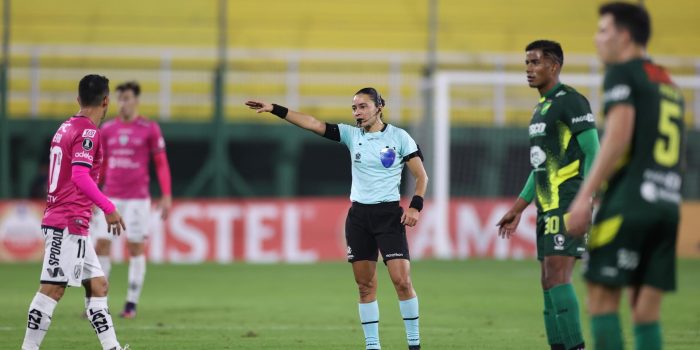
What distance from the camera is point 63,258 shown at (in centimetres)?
832

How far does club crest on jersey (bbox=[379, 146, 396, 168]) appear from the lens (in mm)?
9250

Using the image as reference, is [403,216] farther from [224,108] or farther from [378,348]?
[224,108]

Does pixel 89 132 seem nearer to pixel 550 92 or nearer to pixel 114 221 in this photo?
pixel 114 221

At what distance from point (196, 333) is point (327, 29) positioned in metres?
17.9

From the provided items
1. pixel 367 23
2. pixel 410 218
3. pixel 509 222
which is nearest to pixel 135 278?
pixel 410 218

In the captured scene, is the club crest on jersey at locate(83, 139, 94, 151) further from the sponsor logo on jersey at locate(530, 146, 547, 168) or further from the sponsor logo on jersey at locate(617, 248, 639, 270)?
the sponsor logo on jersey at locate(617, 248, 639, 270)

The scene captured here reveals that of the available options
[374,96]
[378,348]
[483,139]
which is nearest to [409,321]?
[378,348]

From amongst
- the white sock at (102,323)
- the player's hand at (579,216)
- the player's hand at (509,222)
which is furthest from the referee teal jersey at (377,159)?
the player's hand at (579,216)

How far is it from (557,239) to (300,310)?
5.92m

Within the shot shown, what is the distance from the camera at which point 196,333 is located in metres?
10.9

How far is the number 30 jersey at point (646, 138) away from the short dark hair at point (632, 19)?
5.7 inches

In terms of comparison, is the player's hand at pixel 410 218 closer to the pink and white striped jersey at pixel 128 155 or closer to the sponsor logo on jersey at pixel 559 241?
the sponsor logo on jersey at pixel 559 241

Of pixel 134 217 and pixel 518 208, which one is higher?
pixel 518 208

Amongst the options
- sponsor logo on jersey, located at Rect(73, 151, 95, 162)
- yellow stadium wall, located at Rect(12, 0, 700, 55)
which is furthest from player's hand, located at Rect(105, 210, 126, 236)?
yellow stadium wall, located at Rect(12, 0, 700, 55)
